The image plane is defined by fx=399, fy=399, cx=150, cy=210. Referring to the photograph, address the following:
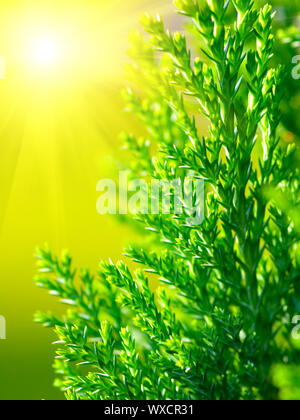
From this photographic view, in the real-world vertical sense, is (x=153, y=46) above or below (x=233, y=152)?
above

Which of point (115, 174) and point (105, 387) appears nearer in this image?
point (105, 387)

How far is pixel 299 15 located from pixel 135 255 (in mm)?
736

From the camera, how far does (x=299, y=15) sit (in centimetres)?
96
